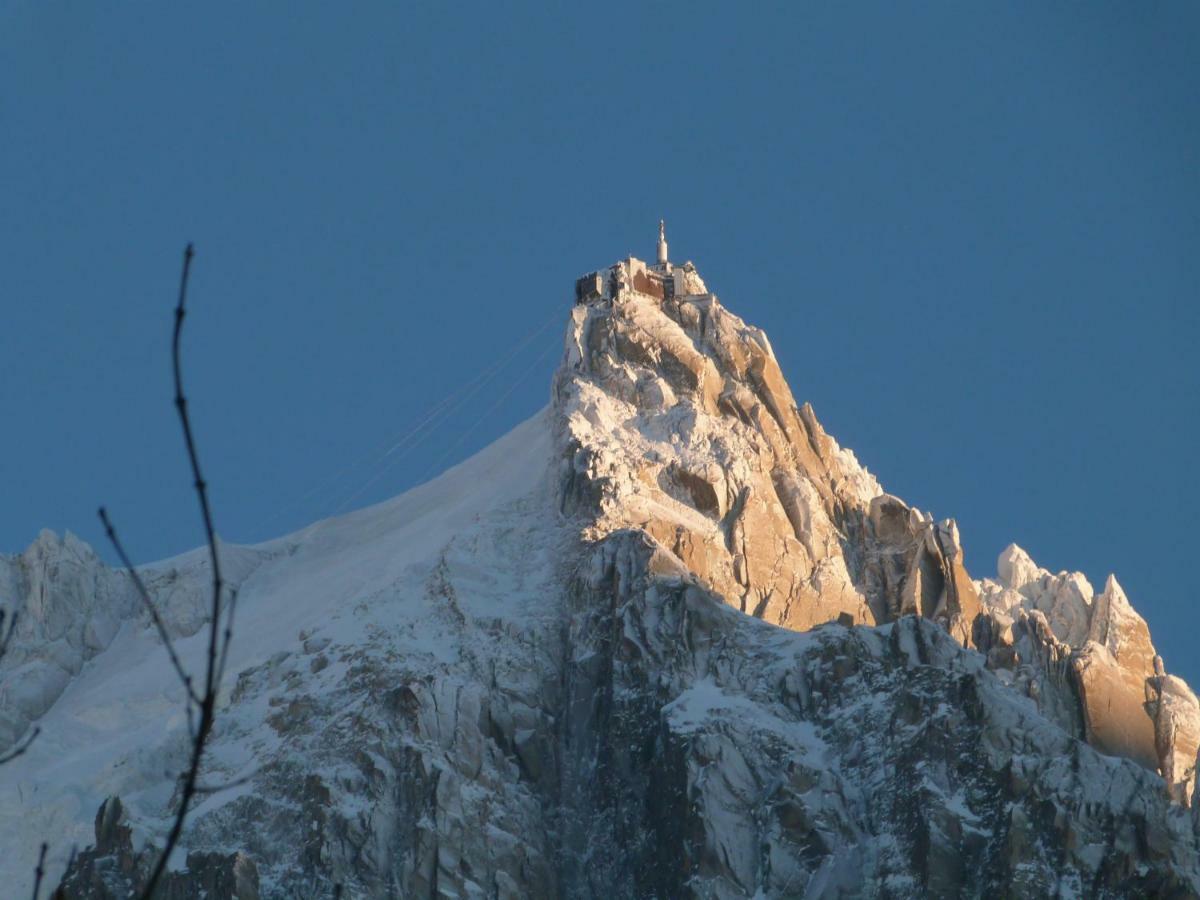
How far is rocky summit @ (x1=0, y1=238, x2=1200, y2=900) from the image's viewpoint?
7694 centimetres

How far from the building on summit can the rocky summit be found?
297 millimetres

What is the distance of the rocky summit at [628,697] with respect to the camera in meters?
76.9

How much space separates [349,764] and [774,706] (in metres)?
15.8

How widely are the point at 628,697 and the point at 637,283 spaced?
1282 inches

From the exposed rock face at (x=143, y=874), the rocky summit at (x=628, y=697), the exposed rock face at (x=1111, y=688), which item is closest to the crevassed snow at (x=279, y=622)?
the rocky summit at (x=628, y=697)

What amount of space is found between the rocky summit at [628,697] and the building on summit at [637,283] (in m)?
0.30

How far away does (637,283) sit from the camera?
112 m

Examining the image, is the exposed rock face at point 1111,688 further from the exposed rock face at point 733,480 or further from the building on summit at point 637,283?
the building on summit at point 637,283

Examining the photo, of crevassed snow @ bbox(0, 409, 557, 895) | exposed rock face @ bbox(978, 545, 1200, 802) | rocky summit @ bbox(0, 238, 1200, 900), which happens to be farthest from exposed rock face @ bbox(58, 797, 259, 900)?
exposed rock face @ bbox(978, 545, 1200, 802)

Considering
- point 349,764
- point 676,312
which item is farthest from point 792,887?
point 676,312

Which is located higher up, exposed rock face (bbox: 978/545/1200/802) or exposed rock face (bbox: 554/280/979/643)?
exposed rock face (bbox: 554/280/979/643)

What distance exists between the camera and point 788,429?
104562mm

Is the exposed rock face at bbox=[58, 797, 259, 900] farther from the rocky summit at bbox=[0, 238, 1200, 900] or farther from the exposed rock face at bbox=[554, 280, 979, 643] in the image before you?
the exposed rock face at bbox=[554, 280, 979, 643]

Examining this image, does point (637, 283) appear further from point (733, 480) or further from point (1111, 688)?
point (1111, 688)
